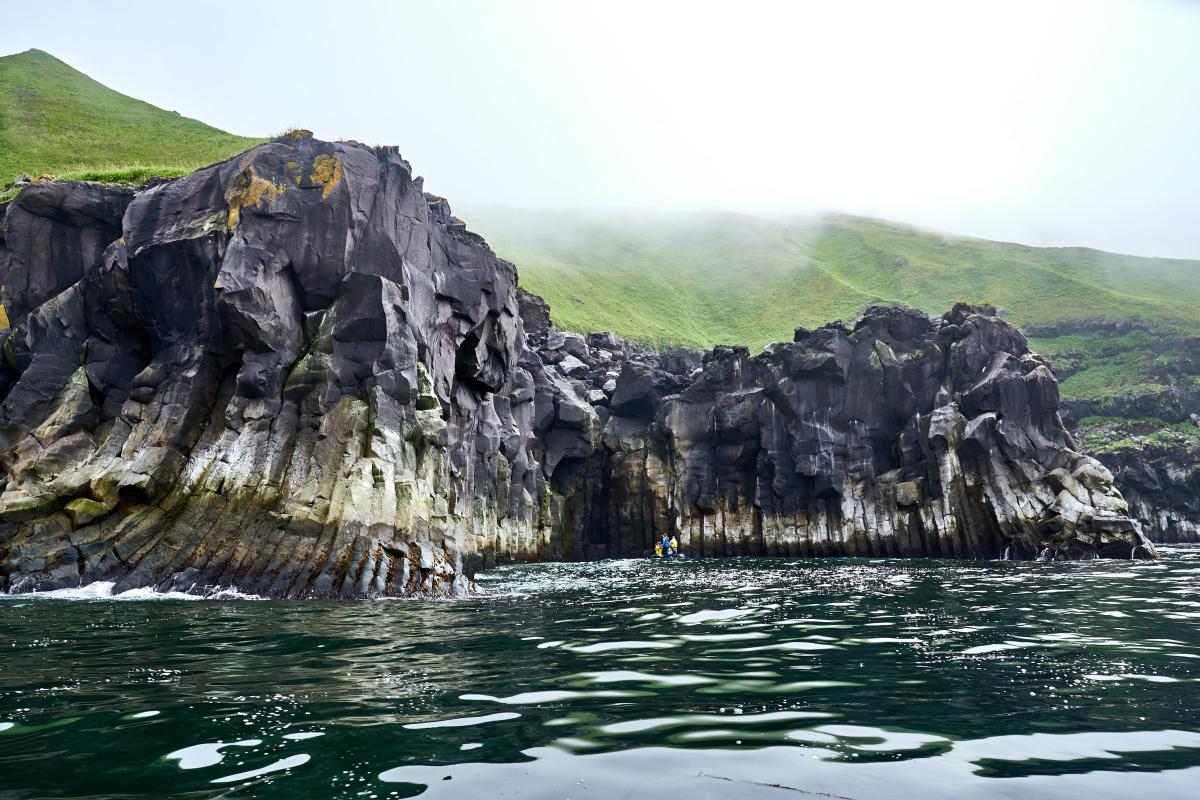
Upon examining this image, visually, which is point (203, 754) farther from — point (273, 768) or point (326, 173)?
point (326, 173)

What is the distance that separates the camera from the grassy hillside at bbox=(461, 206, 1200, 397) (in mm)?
120375

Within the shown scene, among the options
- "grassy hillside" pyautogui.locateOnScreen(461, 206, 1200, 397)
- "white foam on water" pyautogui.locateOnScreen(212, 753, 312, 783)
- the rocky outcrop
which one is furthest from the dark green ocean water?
"grassy hillside" pyautogui.locateOnScreen(461, 206, 1200, 397)

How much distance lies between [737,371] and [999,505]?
2392 centimetres

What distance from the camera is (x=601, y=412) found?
70.2m

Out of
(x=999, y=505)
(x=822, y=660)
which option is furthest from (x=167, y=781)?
(x=999, y=505)

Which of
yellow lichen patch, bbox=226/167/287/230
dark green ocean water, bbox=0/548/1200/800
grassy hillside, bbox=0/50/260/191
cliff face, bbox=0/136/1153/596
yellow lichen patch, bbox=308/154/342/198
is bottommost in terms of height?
dark green ocean water, bbox=0/548/1200/800

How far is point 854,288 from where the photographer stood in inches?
6294

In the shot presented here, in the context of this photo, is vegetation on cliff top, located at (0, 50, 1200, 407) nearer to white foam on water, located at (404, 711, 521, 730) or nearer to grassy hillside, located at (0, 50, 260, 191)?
Answer: grassy hillside, located at (0, 50, 260, 191)

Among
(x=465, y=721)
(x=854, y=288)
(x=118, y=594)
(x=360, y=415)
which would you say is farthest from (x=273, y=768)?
(x=854, y=288)

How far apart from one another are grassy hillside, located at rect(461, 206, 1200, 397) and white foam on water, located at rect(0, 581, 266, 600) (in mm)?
90846

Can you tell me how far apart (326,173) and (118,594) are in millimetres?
20990

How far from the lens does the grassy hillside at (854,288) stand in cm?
12038

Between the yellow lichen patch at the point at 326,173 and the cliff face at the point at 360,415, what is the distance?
0.14 meters

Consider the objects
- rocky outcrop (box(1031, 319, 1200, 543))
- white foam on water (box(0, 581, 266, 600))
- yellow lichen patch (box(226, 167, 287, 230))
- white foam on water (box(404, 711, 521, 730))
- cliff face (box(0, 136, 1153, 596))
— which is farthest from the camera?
rocky outcrop (box(1031, 319, 1200, 543))
